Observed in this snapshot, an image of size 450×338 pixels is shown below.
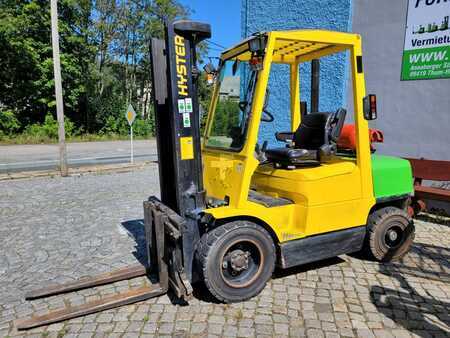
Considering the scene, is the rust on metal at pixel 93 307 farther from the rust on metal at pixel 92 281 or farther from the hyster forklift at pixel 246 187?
the rust on metal at pixel 92 281

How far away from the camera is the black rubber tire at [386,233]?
14.6 feet

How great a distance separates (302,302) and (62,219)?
15.1ft

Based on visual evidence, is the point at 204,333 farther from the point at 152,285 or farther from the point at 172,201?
the point at 172,201

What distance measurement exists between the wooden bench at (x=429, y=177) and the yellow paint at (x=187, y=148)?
15.5 feet

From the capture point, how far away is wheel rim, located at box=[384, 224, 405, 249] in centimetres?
457

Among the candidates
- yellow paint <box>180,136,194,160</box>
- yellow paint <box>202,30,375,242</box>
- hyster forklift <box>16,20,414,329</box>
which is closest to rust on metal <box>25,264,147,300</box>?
→ hyster forklift <box>16,20,414,329</box>

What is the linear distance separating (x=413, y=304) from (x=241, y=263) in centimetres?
178

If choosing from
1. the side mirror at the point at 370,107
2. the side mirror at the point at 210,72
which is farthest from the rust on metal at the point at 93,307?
the side mirror at the point at 370,107

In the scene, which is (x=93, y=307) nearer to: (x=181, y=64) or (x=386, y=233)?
(x=181, y=64)

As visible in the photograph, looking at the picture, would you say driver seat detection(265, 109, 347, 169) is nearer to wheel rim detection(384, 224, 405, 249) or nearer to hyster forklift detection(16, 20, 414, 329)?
hyster forklift detection(16, 20, 414, 329)

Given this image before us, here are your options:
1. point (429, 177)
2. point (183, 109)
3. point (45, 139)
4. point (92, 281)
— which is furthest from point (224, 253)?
point (45, 139)

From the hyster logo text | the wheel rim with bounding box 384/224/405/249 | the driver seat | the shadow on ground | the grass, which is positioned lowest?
the shadow on ground

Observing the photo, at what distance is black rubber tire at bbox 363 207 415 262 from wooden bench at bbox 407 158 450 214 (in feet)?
6.90

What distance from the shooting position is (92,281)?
3924 mm
